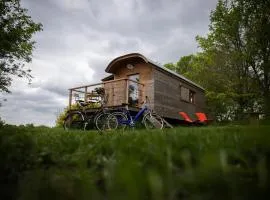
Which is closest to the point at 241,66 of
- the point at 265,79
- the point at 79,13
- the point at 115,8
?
the point at 265,79

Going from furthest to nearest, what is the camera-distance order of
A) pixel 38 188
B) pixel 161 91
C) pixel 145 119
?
pixel 161 91, pixel 145 119, pixel 38 188

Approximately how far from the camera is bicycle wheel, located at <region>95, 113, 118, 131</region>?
11445 millimetres

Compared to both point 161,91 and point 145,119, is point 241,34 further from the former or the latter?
point 145,119

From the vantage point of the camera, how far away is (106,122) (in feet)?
38.2

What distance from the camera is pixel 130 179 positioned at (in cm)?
62

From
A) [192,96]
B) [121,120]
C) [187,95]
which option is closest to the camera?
[121,120]

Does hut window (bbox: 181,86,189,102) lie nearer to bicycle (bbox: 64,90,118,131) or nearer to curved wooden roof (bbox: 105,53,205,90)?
curved wooden roof (bbox: 105,53,205,90)

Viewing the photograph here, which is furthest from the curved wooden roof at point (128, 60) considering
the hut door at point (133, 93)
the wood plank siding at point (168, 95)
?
the hut door at point (133, 93)

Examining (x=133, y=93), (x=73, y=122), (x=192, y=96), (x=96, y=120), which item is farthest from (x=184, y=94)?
(x=96, y=120)

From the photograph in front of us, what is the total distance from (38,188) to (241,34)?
24.0 metres

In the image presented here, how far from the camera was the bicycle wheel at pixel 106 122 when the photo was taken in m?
11.4

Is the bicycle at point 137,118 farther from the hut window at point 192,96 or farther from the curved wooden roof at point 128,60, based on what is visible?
the hut window at point 192,96

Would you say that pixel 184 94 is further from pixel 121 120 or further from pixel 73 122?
pixel 121 120

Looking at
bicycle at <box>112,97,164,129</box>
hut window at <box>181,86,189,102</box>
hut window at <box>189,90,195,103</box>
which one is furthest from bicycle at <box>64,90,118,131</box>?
hut window at <box>189,90,195,103</box>
